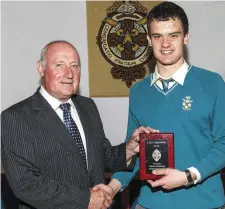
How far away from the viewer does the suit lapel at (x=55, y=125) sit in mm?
1916

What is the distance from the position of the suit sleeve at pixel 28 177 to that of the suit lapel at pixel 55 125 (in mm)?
111

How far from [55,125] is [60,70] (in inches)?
11.4

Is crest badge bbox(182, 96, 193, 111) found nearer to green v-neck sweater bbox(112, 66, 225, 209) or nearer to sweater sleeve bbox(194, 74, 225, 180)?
green v-neck sweater bbox(112, 66, 225, 209)

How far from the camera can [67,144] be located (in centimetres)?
191

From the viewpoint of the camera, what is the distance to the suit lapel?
192 cm

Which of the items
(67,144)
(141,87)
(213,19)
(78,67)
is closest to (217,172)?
(141,87)

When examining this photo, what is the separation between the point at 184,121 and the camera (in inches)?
69.2

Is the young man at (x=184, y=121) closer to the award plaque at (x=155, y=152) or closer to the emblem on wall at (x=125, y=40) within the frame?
the award plaque at (x=155, y=152)

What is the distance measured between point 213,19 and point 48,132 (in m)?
1.95

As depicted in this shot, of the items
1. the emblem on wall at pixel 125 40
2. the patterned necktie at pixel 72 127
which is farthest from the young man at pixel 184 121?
the emblem on wall at pixel 125 40

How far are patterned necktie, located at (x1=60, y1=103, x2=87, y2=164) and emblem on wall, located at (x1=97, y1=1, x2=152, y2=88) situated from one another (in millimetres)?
1210

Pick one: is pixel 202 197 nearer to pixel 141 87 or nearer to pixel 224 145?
pixel 224 145

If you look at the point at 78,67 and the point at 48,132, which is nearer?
the point at 48,132

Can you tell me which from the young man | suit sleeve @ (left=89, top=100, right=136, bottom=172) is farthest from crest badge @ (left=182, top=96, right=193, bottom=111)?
suit sleeve @ (left=89, top=100, right=136, bottom=172)
